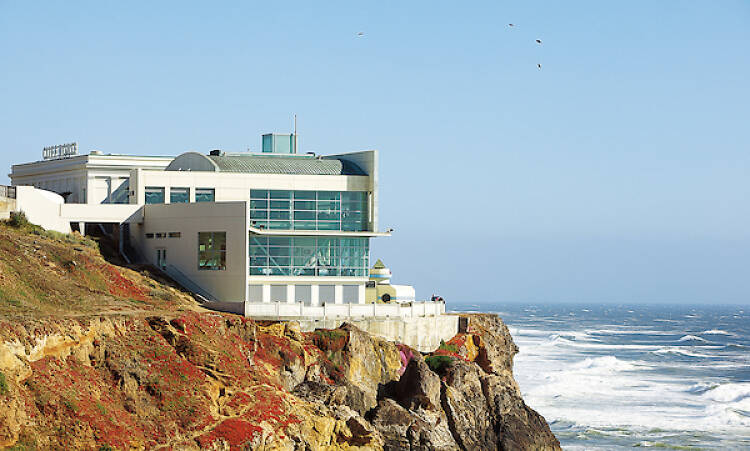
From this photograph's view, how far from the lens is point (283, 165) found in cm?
5881

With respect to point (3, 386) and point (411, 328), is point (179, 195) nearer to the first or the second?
point (411, 328)

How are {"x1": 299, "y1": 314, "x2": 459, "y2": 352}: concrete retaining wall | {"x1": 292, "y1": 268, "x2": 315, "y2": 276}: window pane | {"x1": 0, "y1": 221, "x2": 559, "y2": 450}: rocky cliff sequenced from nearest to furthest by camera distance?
{"x1": 0, "y1": 221, "x2": 559, "y2": 450}: rocky cliff < {"x1": 299, "y1": 314, "x2": 459, "y2": 352}: concrete retaining wall < {"x1": 292, "y1": 268, "x2": 315, "y2": 276}: window pane

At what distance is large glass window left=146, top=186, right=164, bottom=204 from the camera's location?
58.3 meters

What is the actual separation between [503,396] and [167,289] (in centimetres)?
1638

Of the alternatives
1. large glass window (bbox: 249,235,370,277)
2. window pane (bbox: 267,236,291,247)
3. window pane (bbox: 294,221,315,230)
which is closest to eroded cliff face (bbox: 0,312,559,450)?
large glass window (bbox: 249,235,370,277)

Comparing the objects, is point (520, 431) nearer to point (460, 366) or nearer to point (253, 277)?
point (460, 366)

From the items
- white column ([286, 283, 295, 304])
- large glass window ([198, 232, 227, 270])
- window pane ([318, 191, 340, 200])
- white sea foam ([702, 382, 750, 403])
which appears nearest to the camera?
large glass window ([198, 232, 227, 270])

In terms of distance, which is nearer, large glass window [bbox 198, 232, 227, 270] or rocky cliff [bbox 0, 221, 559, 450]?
rocky cliff [bbox 0, 221, 559, 450]

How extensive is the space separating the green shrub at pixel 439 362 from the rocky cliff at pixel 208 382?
73 millimetres

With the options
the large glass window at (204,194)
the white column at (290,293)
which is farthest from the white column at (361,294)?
the large glass window at (204,194)

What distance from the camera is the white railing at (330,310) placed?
48812 millimetres

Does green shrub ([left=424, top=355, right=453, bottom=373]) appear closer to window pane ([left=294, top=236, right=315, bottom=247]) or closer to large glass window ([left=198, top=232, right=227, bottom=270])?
window pane ([left=294, top=236, right=315, bottom=247])

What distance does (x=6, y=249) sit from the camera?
45.5 meters

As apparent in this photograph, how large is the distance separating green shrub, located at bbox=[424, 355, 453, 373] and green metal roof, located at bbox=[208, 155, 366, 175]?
11.7 meters
